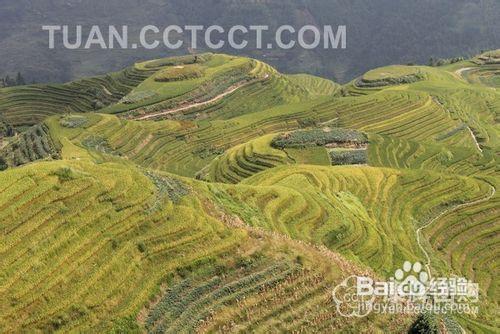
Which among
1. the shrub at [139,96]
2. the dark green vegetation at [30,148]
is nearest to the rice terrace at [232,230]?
the dark green vegetation at [30,148]

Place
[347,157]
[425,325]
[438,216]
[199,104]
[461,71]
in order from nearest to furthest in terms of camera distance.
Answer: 1. [425,325]
2. [438,216]
3. [347,157]
4. [199,104]
5. [461,71]

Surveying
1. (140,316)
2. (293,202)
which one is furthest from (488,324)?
(140,316)

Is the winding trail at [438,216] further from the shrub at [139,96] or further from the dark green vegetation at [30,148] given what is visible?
the shrub at [139,96]

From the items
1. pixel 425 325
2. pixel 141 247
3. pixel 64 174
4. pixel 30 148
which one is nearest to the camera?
pixel 425 325

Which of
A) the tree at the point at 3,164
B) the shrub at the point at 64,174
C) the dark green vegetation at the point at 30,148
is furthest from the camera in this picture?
the dark green vegetation at the point at 30,148

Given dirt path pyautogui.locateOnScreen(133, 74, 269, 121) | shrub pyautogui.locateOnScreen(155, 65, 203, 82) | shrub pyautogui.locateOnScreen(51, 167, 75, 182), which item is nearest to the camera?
shrub pyautogui.locateOnScreen(51, 167, 75, 182)

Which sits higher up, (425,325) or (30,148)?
(30,148)

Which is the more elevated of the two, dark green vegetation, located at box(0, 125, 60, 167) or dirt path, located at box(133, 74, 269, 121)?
dirt path, located at box(133, 74, 269, 121)

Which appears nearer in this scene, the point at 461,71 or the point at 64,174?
the point at 64,174

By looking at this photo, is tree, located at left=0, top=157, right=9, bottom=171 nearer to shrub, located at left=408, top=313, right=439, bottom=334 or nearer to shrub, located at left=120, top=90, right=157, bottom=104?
shrub, located at left=120, top=90, right=157, bottom=104

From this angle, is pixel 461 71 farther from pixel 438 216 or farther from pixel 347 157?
pixel 438 216

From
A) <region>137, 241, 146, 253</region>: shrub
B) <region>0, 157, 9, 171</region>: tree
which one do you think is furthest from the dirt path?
<region>137, 241, 146, 253</region>: shrub

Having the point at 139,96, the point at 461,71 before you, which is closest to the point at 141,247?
the point at 139,96

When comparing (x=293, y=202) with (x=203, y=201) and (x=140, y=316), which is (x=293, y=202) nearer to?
(x=203, y=201)
